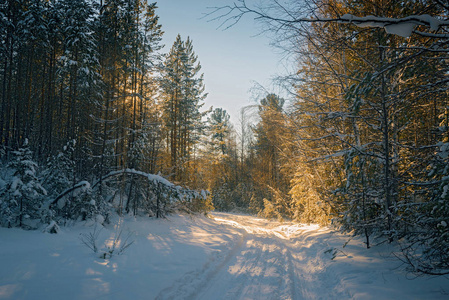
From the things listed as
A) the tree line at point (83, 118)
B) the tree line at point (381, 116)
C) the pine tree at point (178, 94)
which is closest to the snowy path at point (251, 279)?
the tree line at point (381, 116)

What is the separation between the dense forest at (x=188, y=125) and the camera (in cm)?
515

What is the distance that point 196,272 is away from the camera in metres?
5.95

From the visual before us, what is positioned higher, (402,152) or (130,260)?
(402,152)

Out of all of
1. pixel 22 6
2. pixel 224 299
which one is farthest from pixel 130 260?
pixel 22 6

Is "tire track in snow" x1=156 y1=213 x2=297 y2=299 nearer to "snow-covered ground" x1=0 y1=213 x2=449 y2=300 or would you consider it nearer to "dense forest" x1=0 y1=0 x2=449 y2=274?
"snow-covered ground" x1=0 y1=213 x2=449 y2=300

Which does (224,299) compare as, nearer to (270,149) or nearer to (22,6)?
(22,6)

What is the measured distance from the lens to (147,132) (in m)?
13.3

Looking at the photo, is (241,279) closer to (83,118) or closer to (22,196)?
(22,196)

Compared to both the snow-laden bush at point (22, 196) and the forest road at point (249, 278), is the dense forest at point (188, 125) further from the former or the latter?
the forest road at point (249, 278)

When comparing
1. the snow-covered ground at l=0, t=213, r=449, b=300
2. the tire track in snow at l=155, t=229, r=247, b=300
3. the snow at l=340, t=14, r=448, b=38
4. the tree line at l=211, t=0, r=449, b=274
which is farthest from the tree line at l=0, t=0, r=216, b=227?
the snow at l=340, t=14, r=448, b=38

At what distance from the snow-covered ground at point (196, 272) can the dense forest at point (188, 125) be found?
2.44 feet

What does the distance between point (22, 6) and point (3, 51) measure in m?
2.82

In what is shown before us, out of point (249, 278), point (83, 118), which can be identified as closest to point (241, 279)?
point (249, 278)

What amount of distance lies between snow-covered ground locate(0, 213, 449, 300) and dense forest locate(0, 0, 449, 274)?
74 centimetres
